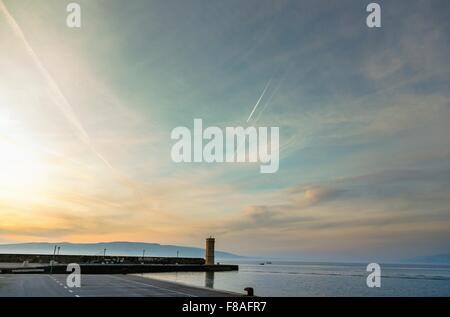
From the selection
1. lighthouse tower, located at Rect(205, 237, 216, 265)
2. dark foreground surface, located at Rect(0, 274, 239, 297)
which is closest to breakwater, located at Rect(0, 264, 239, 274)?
lighthouse tower, located at Rect(205, 237, 216, 265)

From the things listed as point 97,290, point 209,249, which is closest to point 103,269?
point 97,290

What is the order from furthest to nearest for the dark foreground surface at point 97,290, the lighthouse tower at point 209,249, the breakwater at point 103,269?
the lighthouse tower at point 209,249 < the breakwater at point 103,269 < the dark foreground surface at point 97,290

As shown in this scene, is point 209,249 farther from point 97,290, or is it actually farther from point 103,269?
point 97,290

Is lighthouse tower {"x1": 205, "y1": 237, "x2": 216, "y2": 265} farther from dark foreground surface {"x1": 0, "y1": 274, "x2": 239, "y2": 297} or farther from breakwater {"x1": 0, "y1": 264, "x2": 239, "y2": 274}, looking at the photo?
dark foreground surface {"x1": 0, "y1": 274, "x2": 239, "y2": 297}

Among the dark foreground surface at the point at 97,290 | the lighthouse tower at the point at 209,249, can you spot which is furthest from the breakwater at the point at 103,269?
the dark foreground surface at the point at 97,290

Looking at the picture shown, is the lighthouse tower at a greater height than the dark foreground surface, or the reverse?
the dark foreground surface

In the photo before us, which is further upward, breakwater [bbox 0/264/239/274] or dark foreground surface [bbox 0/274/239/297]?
dark foreground surface [bbox 0/274/239/297]

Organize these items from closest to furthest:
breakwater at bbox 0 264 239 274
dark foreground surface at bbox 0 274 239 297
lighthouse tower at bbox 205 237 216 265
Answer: dark foreground surface at bbox 0 274 239 297, breakwater at bbox 0 264 239 274, lighthouse tower at bbox 205 237 216 265

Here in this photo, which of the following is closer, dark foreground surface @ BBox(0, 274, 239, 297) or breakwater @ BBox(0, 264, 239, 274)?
dark foreground surface @ BBox(0, 274, 239, 297)

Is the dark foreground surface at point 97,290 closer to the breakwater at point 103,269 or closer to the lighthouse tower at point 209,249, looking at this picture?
the breakwater at point 103,269

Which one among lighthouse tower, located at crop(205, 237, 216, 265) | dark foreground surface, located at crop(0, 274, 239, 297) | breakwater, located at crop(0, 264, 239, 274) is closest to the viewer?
dark foreground surface, located at crop(0, 274, 239, 297)
